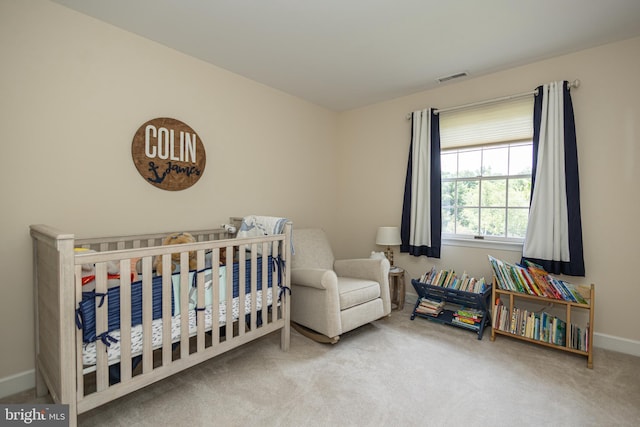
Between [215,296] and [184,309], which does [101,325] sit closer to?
[184,309]

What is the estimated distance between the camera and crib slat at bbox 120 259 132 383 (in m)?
1.44

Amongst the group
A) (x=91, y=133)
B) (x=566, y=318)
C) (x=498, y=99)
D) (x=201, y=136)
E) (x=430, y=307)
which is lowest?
(x=430, y=307)

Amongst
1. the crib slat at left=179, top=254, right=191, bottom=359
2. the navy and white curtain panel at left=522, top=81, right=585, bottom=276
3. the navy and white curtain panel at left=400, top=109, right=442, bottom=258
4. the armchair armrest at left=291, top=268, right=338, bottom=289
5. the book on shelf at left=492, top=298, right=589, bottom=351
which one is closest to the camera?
the crib slat at left=179, top=254, right=191, bottom=359

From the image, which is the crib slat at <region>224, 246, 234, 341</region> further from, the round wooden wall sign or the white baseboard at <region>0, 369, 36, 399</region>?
the white baseboard at <region>0, 369, 36, 399</region>

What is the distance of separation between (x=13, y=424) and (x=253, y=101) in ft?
8.91

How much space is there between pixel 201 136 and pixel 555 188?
2.92 metres

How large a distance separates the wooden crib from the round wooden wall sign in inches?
19.2

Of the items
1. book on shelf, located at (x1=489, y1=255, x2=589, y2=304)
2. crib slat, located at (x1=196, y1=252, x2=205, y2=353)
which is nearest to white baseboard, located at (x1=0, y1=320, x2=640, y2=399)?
book on shelf, located at (x1=489, y1=255, x2=589, y2=304)

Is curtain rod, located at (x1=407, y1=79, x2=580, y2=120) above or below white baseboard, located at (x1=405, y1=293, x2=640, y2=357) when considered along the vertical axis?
above

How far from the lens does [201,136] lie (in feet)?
8.53

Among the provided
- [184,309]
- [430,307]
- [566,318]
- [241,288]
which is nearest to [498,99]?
[566,318]

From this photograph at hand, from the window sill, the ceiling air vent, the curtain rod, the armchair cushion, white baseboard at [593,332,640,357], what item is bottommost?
white baseboard at [593,332,640,357]

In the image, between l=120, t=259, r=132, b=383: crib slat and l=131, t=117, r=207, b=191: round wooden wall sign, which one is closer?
l=120, t=259, r=132, b=383: crib slat

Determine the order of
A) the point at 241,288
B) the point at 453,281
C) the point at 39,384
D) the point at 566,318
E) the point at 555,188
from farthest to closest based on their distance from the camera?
the point at 453,281
the point at 555,188
the point at 566,318
the point at 241,288
the point at 39,384
